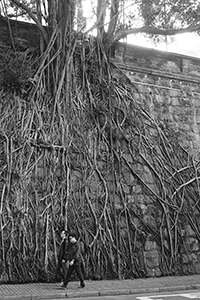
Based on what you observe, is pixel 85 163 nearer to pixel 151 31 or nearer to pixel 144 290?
pixel 144 290

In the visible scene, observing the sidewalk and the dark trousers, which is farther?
the dark trousers

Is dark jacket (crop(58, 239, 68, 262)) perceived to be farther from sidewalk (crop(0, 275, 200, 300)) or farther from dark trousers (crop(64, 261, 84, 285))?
sidewalk (crop(0, 275, 200, 300))

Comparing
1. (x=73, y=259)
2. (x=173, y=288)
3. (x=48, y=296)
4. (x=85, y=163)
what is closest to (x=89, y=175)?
(x=85, y=163)

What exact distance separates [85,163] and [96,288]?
2.88m

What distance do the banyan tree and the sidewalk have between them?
1.14ft

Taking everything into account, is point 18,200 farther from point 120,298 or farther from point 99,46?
point 99,46

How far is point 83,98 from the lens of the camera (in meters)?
10.5

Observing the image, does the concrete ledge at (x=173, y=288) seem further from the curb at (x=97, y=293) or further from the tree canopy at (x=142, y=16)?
the tree canopy at (x=142, y=16)

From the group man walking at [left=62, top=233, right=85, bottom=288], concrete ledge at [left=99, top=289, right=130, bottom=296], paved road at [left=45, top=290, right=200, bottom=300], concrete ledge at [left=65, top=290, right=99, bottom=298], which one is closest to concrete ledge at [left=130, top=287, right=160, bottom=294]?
concrete ledge at [left=99, top=289, right=130, bottom=296]

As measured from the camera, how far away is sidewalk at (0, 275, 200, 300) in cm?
733

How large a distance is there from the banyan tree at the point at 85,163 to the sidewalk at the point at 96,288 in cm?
35

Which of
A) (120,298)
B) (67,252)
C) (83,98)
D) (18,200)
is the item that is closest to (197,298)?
(120,298)

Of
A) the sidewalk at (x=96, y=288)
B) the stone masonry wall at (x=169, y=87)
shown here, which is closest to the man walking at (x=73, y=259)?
the sidewalk at (x=96, y=288)

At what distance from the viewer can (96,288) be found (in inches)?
316
